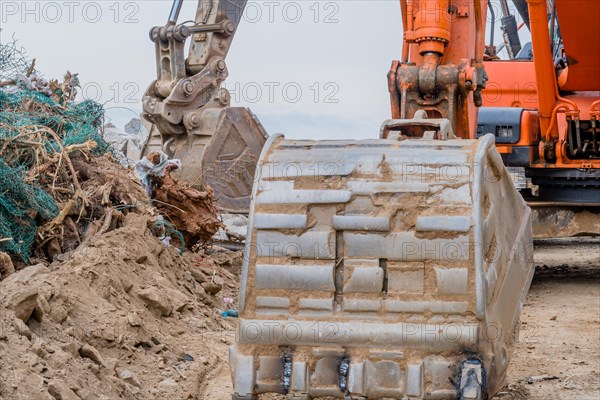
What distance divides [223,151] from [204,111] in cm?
54

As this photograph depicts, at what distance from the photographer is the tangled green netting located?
5.67m

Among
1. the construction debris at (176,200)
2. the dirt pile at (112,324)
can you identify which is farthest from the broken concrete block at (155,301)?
the construction debris at (176,200)

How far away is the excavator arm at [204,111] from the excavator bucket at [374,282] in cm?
533

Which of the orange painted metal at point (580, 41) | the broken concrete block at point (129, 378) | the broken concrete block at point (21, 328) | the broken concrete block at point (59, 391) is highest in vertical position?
the orange painted metal at point (580, 41)

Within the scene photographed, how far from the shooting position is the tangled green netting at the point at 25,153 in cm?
567

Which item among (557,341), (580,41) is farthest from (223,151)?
(557,341)

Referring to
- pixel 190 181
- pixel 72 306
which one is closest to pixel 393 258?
pixel 72 306

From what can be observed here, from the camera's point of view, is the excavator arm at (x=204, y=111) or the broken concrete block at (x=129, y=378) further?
the excavator arm at (x=204, y=111)

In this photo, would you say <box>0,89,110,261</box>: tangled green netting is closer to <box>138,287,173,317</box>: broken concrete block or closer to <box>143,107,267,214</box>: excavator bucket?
<box>138,287,173,317</box>: broken concrete block

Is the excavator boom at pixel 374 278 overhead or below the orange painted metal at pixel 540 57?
below

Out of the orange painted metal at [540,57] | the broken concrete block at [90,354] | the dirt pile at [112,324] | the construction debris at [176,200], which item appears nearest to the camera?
the dirt pile at [112,324]

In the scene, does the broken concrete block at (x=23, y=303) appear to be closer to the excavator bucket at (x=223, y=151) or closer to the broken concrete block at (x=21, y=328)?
the broken concrete block at (x=21, y=328)

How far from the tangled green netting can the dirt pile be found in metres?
0.29

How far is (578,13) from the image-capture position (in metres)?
7.44
